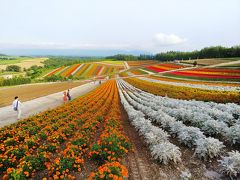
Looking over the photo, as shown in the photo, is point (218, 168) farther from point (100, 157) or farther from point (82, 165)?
point (82, 165)

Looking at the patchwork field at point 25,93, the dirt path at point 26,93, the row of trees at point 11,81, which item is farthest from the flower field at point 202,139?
the row of trees at point 11,81

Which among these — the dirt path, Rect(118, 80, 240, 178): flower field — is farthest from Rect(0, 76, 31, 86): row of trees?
Rect(118, 80, 240, 178): flower field

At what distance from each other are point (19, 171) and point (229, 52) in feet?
343

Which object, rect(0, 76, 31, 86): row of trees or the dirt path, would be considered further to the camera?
rect(0, 76, 31, 86): row of trees

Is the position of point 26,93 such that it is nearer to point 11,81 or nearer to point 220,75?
point 220,75

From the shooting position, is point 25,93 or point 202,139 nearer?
point 202,139

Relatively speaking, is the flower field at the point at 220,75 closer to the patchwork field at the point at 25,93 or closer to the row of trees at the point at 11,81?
the patchwork field at the point at 25,93

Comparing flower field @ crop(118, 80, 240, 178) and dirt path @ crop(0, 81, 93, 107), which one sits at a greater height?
flower field @ crop(118, 80, 240, 178)

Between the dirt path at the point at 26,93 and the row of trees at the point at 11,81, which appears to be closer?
the dirt path at the point at 26,93

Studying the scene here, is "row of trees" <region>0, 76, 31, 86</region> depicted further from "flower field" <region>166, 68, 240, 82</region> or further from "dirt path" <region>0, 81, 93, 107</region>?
"flower field" <region>166, 68, 240, 82</region>

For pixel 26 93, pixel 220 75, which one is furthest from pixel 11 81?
pixel 220 75

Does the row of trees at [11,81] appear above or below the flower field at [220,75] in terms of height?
below

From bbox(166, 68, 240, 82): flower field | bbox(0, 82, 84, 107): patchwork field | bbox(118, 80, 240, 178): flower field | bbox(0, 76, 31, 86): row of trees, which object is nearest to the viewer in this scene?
bbox(118, 80, 240, 178): flower field

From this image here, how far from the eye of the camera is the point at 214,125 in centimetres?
799
